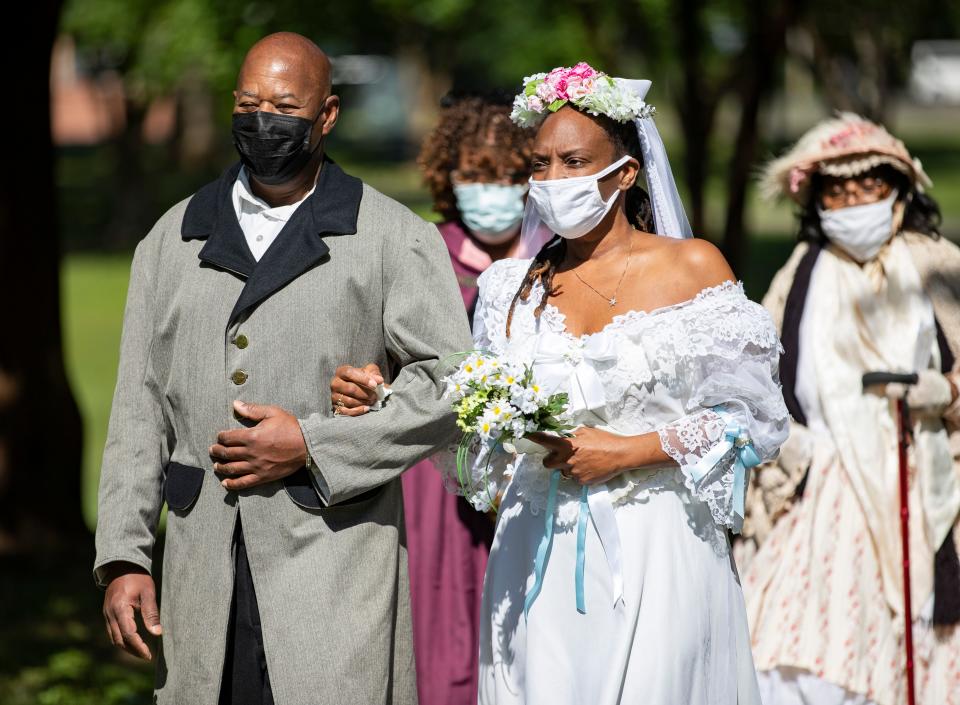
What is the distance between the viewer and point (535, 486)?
4289 millimetres

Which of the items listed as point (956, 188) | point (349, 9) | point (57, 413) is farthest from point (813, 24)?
point (956, 188)

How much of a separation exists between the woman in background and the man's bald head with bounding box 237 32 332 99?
150cm

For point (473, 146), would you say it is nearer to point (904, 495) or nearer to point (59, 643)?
point (904, 495)

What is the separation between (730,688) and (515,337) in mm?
1174

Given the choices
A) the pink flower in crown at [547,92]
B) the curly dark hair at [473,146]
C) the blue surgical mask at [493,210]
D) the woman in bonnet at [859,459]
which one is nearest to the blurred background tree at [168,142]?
the curly dark hair at [473,146]

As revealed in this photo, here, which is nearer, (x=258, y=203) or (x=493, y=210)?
(x=258, y=203)

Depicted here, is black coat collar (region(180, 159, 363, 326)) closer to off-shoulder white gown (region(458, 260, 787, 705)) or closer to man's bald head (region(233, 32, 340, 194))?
man's bald head (region(233, 32, 340, 194))

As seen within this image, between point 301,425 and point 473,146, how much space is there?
7.61 ft

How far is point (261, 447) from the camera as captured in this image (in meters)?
3.83

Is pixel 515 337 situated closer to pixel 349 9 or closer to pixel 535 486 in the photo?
pixel 535 486

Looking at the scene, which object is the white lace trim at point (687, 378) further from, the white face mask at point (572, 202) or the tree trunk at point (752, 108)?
the tree trunk at point (752, 108)

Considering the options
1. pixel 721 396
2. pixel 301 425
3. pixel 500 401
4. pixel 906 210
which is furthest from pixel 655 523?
pixel 906 210

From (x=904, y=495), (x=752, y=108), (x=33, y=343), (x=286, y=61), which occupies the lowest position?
(x=904, y=495)

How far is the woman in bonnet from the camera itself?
570cm
